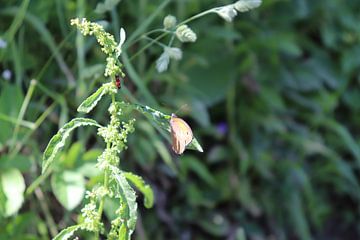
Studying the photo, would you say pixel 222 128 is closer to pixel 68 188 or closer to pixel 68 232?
pixel 68 188

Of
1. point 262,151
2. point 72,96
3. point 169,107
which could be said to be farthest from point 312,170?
point 72,96

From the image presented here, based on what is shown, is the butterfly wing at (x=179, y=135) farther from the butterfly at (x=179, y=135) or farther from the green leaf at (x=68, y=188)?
the green leaf at (x=68, y=188)

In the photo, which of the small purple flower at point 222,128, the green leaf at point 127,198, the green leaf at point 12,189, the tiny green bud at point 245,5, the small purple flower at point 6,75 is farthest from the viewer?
the small purple flower at point 222,128

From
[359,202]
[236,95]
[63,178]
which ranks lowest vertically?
[359,202]

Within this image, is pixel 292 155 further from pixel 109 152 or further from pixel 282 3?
pixel 109 152

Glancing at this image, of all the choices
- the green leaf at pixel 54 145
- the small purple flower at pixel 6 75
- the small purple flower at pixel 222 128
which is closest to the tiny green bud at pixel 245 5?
the green leaf at pixel 54 145

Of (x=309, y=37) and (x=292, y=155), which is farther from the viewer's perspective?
(x=309, y=37)
